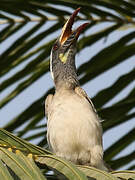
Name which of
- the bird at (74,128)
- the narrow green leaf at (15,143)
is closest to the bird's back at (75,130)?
the bird at (74,128)

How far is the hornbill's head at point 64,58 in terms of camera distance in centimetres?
550

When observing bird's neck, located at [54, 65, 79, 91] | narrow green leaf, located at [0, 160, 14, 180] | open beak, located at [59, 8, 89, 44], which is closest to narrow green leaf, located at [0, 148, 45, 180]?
narrow green leaf, located at [0, 160, 14, 180]

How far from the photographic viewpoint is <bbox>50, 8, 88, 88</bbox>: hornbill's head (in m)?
5.50

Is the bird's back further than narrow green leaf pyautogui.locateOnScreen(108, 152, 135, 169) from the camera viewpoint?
Yes

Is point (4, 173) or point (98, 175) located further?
point (98, 175)

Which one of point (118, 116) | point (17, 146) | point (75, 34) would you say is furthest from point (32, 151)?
point (75, 34)

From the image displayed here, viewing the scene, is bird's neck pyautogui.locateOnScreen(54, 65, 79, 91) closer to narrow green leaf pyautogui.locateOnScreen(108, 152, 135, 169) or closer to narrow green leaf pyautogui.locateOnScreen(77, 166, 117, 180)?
narrow green leaf pyautogui.locateOnScreen(108, 152, 135, 169)

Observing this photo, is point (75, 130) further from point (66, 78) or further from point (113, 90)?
point (66, 78)

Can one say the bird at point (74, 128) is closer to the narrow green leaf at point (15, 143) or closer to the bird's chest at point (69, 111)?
the bird's chest at point (69, 111)

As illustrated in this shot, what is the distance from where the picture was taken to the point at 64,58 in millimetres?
5820

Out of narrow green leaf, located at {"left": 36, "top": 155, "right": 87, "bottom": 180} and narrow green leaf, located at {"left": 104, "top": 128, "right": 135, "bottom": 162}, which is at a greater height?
narrow green leaf, located at {"left": 36, "top": 155, "right": 87, "bottom": 180}

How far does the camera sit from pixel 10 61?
4.11m

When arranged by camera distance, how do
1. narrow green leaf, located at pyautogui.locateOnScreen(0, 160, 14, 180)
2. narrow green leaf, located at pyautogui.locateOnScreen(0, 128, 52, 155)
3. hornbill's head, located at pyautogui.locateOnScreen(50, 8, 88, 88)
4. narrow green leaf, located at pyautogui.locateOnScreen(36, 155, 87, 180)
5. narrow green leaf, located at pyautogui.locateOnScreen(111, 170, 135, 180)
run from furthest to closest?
hornbill's head, located at pyautogui.locateOnScreen(50, 8, 88, 88) → narrow green leaf, located at pyautogui.locateOnScreen(0, 128, 52, 155) → narrow green leaf, located at pyautogui.locateOnScreen(111, 170, 135, 180) → narrow green leaf, located at pyautogui.locateOnScreen(36, 155, 87, 180) → narrow green leaf, located at pyautogui.locateOnScreen(0, 160, 14, 180)

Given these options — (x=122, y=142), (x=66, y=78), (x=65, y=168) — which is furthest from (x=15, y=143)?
(x=66, y=78)
